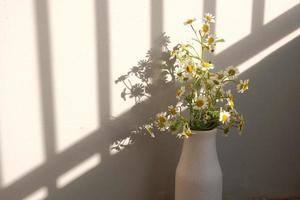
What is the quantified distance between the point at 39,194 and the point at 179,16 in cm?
79

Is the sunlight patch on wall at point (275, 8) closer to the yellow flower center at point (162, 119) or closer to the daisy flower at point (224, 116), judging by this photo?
the daisy flower at point (224, 116)

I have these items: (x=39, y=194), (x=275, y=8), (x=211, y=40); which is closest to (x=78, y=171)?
(x=39, y=194)

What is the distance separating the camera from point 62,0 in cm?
153

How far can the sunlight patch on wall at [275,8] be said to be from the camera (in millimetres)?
1723

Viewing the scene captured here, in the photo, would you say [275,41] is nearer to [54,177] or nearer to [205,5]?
[205,5]

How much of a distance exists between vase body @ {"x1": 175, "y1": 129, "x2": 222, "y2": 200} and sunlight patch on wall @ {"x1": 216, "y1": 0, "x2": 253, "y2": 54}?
13.6 inches

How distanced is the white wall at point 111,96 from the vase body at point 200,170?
19 cm

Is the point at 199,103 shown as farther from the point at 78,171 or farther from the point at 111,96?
the point at 78,171

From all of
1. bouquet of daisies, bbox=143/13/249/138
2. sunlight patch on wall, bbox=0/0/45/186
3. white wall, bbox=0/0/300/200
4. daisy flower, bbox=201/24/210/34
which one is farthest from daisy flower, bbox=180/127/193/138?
sunlight patch on wall, bbox=0/0/45/186

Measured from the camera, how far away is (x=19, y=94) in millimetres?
1565

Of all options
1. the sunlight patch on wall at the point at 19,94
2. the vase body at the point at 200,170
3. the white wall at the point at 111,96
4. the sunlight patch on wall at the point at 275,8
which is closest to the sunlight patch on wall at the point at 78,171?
the white wall at the point at 111,96

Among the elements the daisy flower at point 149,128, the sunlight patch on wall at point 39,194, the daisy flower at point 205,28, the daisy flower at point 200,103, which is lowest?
the sunlight patch on wall at point 39,194

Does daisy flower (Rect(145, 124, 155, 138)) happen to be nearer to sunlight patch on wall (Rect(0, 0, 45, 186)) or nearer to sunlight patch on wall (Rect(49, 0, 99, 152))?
sunlight patch on wall (Rect(49, 0, 99, 152))

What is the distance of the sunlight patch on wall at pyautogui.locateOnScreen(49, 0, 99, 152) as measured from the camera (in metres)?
1.55
